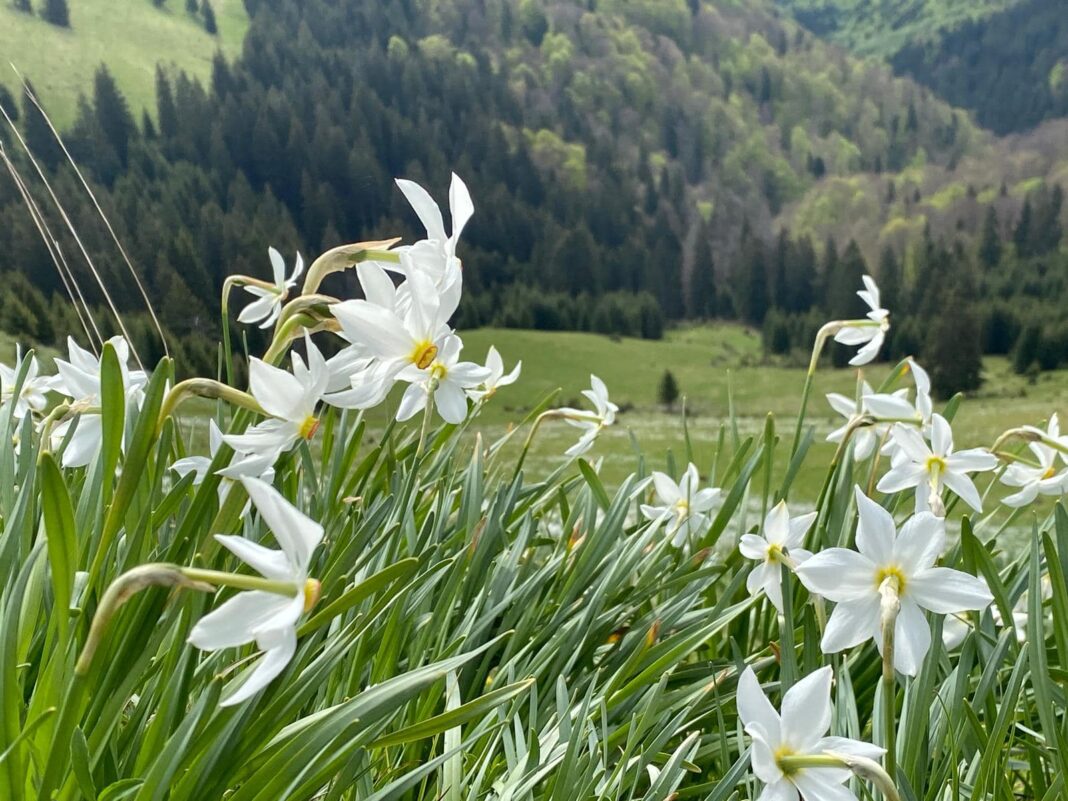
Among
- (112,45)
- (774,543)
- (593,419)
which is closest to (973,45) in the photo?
(112,45)

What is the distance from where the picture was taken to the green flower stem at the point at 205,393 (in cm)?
35

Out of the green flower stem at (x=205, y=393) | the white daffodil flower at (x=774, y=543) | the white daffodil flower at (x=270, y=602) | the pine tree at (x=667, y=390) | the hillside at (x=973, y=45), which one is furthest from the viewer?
the hillside at (x=973, y=45)

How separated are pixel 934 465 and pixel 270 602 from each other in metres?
0.62

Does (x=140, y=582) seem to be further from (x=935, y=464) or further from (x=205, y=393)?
(x=935, y=464)

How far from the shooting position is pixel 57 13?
269cm

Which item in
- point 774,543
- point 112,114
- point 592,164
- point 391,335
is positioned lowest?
point 774,543

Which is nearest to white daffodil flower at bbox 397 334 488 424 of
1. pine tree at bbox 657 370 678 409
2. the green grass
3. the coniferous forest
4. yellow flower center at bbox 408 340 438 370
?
yellow flower center at bbox 408 340 438 370

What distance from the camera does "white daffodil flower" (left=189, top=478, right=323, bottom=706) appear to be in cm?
24

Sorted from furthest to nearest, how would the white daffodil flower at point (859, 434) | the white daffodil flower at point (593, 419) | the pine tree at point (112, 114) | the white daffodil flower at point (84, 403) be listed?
the pine tree at point (112, 114) → the white daffodil flower at point (593, 419) → the white daffodil flower at point (859, 434) → the white daffodil flower at point (84, 403)

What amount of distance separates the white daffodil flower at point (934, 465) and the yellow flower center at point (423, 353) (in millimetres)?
451

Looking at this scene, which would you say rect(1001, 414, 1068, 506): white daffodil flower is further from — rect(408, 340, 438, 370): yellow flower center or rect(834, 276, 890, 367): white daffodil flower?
rect(408, 340, 438, 370): yellow flower center

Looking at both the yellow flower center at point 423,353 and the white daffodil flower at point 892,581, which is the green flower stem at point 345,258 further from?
the white daffodil flower at point 892,581

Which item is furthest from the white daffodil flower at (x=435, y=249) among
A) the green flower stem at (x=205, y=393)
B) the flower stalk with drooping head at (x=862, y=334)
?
the flower stalk with drooping head at (x=862, y=334)

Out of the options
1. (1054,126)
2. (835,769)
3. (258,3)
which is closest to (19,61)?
(258,3)
